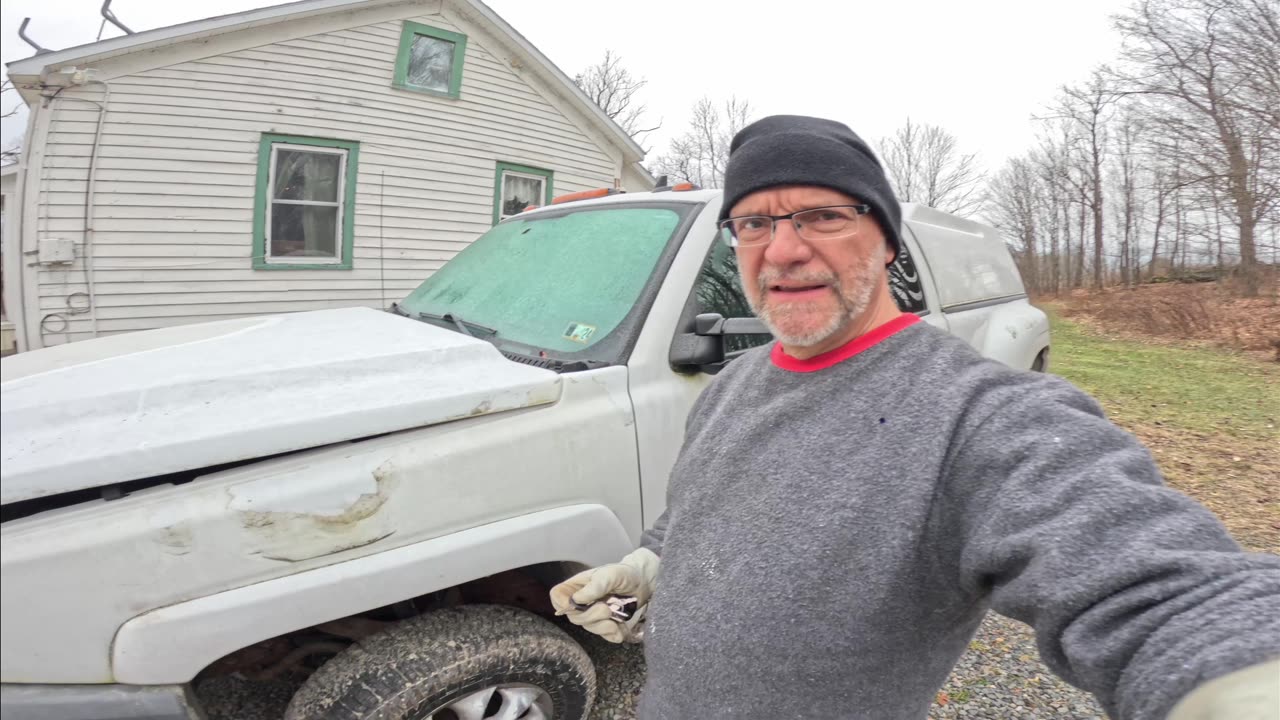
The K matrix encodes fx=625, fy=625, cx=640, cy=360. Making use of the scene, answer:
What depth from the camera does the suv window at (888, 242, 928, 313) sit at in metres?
2.89

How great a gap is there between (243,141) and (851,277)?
9099 mm

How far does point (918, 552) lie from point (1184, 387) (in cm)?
862

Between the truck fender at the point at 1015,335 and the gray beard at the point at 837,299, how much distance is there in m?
2.39

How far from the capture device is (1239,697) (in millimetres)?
641

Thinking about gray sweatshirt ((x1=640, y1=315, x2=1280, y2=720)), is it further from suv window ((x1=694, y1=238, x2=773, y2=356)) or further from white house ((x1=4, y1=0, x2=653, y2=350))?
white house ((x1=4, y1=0, x2=653, y2=350))

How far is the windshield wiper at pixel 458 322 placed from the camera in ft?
7.29

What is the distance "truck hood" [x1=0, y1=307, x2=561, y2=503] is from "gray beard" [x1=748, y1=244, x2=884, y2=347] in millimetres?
733

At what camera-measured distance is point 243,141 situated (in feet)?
26.2

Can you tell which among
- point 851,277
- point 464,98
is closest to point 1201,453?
point 851,277

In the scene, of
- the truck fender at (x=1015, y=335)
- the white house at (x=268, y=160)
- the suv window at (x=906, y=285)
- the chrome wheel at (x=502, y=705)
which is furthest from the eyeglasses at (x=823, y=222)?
the white house at (x=268, y=160)

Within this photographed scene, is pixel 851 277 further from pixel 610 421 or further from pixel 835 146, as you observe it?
pixel 610 421

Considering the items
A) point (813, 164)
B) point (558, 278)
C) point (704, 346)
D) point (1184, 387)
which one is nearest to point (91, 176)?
point (558, 278)

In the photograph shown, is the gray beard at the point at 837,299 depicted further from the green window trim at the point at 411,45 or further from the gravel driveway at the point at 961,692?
the green window trim at the point at 411,45

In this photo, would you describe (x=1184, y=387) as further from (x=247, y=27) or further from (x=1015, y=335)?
(x=247, y=27)
